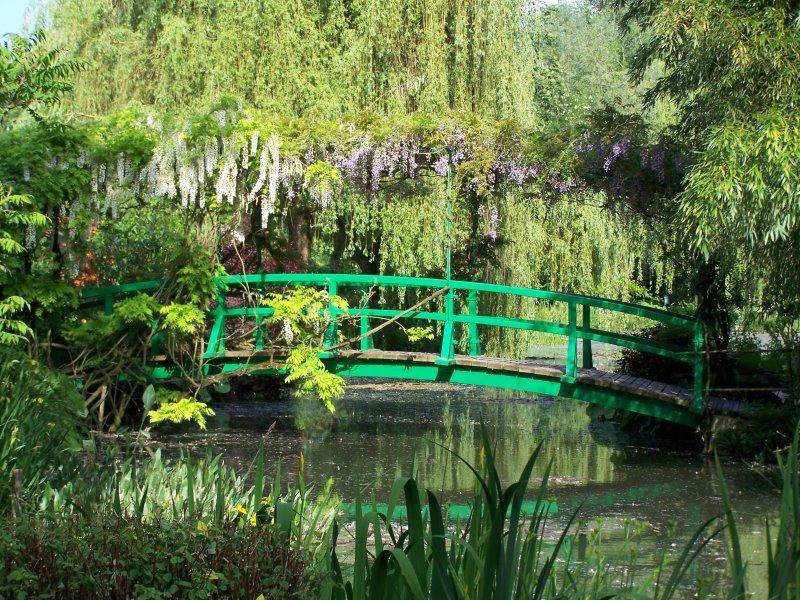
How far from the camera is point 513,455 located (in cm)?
853

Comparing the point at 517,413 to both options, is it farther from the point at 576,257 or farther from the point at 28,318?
the point at 28,318

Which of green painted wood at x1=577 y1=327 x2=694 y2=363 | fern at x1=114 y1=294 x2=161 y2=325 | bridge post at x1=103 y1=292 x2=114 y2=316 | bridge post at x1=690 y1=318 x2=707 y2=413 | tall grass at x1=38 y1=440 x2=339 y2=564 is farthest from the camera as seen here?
bridge post at x1=103 y1=292 x2=114 y2=316

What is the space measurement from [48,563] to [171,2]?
10.1 meters

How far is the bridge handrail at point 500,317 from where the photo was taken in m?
8.38

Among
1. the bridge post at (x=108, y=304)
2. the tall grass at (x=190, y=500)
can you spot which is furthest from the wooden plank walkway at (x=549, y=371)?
the tall grass at (x=190, y=500)

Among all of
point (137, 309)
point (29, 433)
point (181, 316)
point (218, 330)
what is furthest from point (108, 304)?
point (29, 433)

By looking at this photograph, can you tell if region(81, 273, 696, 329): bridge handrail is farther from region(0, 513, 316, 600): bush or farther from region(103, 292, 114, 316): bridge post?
region(0, 513, 316, 600): bush

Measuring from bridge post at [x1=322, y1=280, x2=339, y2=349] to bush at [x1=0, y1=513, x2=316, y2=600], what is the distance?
20.9ft

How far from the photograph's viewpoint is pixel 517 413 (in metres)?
11.6

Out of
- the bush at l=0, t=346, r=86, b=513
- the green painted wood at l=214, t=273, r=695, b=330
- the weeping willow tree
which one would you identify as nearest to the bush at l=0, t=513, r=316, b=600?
the bush at l=0, t=346, r=86, b=513

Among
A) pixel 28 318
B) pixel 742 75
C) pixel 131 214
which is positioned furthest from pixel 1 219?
pixel 742 75

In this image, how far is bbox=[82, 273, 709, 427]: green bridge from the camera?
27.8ft

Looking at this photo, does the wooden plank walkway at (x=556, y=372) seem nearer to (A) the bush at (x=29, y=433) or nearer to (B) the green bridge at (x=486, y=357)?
(B) the green bridge at (x=486, y=357)

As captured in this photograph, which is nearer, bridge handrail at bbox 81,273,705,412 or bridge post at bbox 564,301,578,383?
bridge handrail at bbox 81,273,705,412
